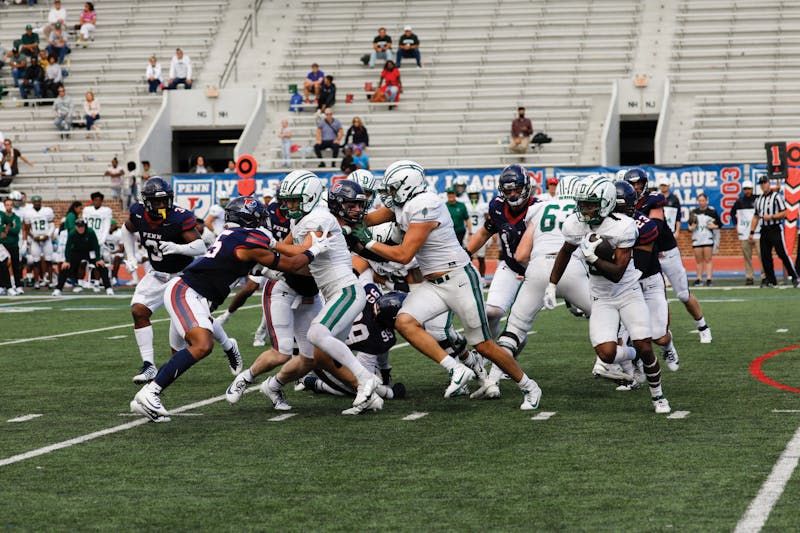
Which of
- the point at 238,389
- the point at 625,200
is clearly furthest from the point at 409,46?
the point at 238,389

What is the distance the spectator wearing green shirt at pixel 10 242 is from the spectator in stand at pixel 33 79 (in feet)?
33.1

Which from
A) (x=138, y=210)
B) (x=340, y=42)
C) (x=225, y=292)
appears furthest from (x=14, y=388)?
(x=340, y=42)

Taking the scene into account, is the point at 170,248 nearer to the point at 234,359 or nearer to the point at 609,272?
the point at 234,359

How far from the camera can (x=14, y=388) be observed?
10.0 metres

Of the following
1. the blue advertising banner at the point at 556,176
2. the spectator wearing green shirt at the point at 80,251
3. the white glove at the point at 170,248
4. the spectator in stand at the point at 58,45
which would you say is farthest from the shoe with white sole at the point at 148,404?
the spectator in stand at the point at 58,45

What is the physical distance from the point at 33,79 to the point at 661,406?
2708cm

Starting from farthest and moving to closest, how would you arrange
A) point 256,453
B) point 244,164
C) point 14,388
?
point 244,164
point 14,388
point 256,453

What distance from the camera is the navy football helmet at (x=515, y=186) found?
31.2 feet

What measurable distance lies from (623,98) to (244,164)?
10244 mm

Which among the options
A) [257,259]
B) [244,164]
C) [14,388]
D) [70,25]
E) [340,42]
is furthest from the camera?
[70,25]

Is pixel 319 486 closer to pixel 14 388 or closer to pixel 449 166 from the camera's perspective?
pixel 14 388

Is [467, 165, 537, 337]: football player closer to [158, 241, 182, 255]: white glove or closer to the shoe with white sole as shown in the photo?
[158, 241, 182, 255]: white glove

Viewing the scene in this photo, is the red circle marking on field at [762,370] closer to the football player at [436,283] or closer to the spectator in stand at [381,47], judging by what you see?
the football player at [436,283]

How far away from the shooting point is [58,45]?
3322cm
